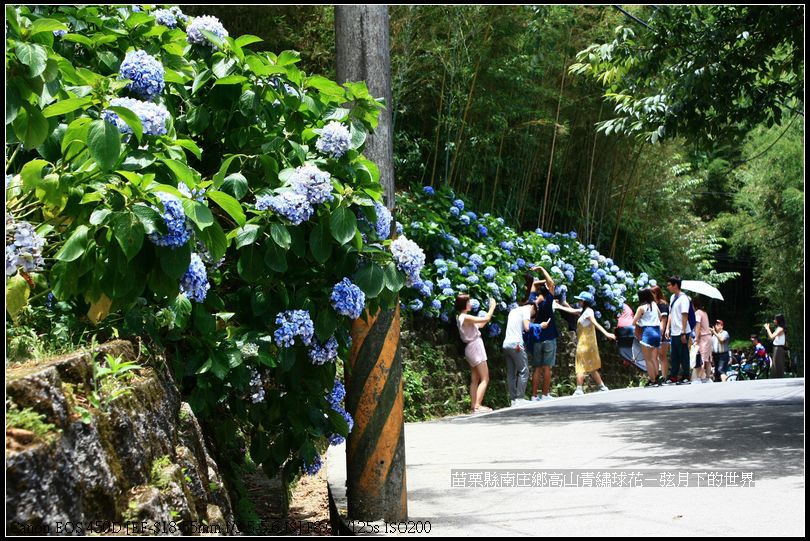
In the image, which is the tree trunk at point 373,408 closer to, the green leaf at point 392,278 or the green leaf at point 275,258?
the green leaf at point 392,278

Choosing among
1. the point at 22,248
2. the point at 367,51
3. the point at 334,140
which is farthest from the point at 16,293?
the point at 367,51

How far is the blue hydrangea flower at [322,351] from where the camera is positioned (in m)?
4.96

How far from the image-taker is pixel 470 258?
47.1ft

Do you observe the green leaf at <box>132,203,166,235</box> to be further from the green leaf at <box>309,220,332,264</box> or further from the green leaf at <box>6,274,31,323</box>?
the green leaf at <box>309,220,332,264</box>

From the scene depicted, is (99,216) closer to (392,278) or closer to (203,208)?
(203,208)

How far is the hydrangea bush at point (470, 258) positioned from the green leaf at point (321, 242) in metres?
7.60

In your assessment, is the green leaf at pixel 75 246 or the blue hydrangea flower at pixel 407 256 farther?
the blue hydrangea flower at pixel 407 256

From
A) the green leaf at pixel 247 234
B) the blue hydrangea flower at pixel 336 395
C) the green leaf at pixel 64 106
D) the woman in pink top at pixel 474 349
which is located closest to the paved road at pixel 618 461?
the woman in pink top at pixel 474 349

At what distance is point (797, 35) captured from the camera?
8.79m

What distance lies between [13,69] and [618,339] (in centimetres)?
1534

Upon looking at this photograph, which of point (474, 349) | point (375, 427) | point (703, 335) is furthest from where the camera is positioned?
point (703, 335)

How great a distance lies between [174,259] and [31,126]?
748 mm

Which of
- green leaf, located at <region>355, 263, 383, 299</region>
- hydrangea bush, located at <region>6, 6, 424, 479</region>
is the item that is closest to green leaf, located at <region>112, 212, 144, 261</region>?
hydrangea bush, located at <region>6, 6, 424, 479</region>

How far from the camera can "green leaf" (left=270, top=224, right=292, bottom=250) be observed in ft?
14.5
